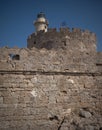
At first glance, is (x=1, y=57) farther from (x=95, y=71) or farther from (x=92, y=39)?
(x=92, y=39)

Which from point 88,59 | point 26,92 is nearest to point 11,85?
point 26,92

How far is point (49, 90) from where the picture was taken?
8.45 metres

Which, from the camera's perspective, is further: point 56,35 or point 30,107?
point 56,35

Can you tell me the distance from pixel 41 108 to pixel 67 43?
6771 millimetres

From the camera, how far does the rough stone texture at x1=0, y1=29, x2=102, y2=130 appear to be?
803 cm

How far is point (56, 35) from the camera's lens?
1455cm

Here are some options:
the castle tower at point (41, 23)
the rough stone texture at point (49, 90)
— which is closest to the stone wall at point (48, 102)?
the rough stone texture at point (49, 90)

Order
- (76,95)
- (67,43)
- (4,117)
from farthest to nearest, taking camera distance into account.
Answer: (67,43) < (76,95) < (4,117)

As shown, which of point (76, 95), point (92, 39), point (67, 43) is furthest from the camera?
point (92, 39)

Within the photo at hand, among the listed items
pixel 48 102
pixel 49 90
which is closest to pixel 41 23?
pixel 49 90

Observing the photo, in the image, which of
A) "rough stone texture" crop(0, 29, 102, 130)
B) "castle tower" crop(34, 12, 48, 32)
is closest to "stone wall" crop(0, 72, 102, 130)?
"rough stone texture" crop(0, 29, 102, 130)

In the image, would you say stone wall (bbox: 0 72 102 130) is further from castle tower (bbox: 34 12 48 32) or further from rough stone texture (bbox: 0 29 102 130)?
castle tower (bbox: 34 12 48 32)

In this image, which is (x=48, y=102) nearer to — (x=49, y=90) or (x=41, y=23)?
(x=49, y=90)

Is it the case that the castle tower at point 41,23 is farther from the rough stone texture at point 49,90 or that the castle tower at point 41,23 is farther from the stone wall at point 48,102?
the stone wall at point 48,102
